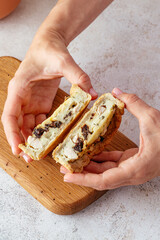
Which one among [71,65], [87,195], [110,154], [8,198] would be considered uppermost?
[71,65]

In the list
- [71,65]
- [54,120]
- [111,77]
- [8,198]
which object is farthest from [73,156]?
[111,77]

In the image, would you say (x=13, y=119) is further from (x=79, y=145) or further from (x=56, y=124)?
(x=79, y=145)

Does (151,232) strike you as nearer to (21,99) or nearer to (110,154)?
A: (110,154)

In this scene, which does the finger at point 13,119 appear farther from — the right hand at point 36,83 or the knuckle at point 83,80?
the knuckle at point 83,80

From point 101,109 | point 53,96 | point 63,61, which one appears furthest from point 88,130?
point 53,96

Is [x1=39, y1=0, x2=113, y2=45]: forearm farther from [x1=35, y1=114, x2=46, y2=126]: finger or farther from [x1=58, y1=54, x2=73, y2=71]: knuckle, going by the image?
[x1=35, y1=114, x2=46, y2=126]: finger

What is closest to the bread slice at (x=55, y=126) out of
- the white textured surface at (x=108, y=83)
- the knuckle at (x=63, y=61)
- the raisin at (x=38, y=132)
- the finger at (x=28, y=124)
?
the raisin at (x=38, y=132)

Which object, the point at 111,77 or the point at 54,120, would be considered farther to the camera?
the point at 111,77

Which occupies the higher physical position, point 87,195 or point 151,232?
point 87,195
